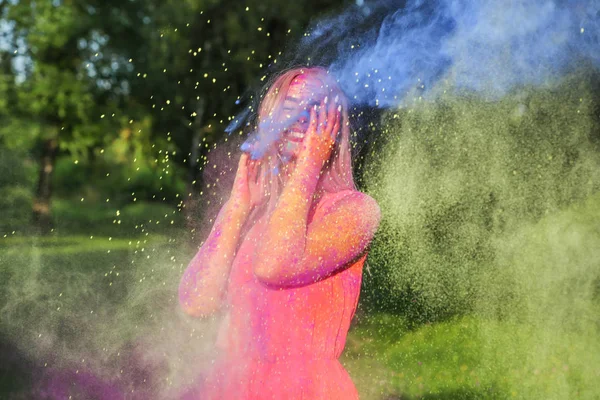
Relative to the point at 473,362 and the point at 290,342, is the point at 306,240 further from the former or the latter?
the point at 473,362

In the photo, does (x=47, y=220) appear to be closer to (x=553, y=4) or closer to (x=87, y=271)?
(x=87, y=271)

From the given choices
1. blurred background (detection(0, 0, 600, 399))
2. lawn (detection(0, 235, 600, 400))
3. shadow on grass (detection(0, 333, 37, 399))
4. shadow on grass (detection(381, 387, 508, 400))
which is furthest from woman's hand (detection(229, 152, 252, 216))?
shadow on grass (detection(381, 387, 508, 400))

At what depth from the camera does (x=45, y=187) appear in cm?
1812

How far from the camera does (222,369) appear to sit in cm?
257

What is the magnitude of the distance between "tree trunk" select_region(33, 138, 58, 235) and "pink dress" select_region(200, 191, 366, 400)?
1555 cm

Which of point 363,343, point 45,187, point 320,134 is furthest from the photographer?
point 45,187

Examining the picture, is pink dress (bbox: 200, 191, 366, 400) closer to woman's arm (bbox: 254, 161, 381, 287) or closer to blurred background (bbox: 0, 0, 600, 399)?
woman's arm (bbox: 254, 161, 381, 287)

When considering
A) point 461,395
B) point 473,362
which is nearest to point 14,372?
point 461,395

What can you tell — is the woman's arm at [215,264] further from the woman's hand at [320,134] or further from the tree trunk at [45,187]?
the tree trunk at [45,187]

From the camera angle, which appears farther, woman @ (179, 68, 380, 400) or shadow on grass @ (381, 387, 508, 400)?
shadow on grass @ (381, 387, 508, 400)

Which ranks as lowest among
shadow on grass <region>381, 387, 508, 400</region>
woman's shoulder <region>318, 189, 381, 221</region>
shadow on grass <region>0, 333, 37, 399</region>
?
shadow on grass <region>381, 387, 508, 400</region>

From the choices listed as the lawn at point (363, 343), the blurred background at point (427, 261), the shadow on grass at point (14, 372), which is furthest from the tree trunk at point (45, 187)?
the shadow on grass at point (14, 372)

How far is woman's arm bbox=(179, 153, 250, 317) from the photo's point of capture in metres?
2.61

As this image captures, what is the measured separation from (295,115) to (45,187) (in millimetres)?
16496
